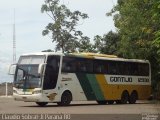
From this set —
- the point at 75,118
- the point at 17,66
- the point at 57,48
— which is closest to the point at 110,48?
the point at 57,48

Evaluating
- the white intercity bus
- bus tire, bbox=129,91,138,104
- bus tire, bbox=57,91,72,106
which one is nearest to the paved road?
the white intercity bus

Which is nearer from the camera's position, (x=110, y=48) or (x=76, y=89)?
(x=76, y=89)

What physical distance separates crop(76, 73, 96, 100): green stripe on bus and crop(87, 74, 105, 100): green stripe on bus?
20cm

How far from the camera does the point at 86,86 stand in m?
31.3

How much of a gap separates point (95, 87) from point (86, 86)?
32.9 inches

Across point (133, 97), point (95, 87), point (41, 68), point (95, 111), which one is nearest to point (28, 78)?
point (41, 68)

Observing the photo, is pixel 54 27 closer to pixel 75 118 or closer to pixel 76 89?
pixel 76 89

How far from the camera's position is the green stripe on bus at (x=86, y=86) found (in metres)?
30.7

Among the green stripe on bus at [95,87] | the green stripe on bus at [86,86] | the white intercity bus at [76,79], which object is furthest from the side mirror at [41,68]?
the green stripe on bus at [95,87]

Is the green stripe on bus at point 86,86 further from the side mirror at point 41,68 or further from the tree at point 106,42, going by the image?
the tree at point 106,42

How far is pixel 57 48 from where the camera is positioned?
157 ft

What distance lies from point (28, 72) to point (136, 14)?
8462 mm

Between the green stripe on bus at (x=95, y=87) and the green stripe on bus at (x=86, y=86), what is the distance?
0.20 meters

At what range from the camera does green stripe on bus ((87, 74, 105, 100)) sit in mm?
31359
